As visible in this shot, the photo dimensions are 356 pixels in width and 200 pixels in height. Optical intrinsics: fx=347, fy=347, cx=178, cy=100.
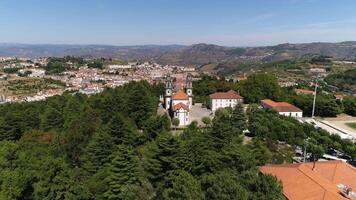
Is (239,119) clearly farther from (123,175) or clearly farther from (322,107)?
(123,175)

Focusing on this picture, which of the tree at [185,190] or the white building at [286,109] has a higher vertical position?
the tree at [185,190]

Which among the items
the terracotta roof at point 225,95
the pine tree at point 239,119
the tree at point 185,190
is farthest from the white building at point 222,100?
the tree at point 185,190

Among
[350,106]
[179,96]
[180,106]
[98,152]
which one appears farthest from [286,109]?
[98,152]

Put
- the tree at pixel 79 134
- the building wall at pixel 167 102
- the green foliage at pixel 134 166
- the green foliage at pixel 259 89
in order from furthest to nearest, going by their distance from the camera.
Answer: the green foliage at pixel 259 89 < the building wall at pixel 167 102 < the tree at pixel 79 134 < the green foliage at pixel 134 166

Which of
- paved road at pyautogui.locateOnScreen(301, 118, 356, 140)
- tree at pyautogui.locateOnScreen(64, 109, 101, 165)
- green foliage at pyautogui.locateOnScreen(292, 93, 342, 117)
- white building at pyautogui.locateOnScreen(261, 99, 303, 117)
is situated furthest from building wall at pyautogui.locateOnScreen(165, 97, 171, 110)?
green foliage at pyautogui.locateOnScreen(292, 93, 342, 117)

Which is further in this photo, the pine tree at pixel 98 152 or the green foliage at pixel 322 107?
the green foliage at pixel 322 107

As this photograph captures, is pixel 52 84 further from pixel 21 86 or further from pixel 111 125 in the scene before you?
pixel 111 125

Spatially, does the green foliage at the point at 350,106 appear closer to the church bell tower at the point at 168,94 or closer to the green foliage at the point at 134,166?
the green foliage at the point at 134,166

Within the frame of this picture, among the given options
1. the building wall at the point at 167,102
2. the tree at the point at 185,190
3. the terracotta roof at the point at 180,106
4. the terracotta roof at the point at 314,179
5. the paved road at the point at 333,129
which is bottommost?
the paved road at the point at 333,129
